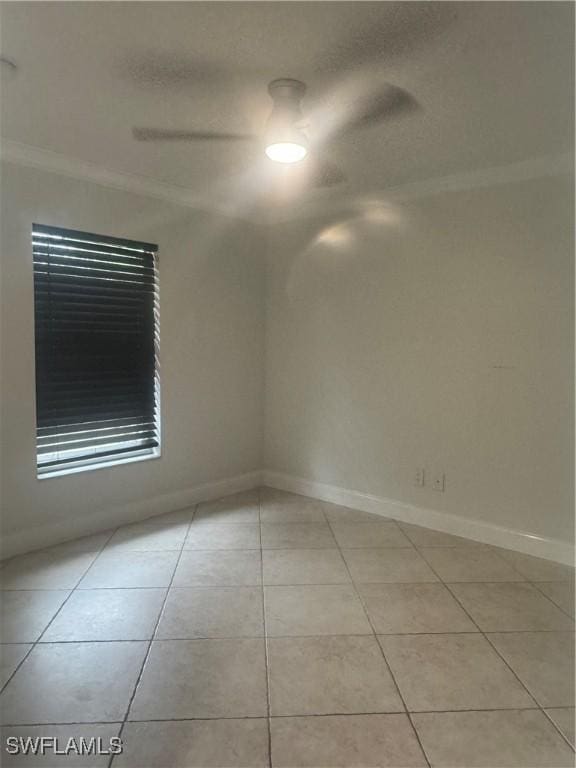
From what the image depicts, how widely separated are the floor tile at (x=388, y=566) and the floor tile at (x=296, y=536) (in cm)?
20

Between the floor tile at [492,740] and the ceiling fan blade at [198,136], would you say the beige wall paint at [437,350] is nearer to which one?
the ceiling fan blade at [198,136]

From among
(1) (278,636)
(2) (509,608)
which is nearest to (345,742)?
(1) (278,636)

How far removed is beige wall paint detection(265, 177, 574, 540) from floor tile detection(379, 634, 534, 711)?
1162 mm

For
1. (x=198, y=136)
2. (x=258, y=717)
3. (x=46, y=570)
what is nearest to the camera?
(x=258, y=717)

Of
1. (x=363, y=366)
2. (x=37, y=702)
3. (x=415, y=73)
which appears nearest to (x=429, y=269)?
(x=363, y=366)

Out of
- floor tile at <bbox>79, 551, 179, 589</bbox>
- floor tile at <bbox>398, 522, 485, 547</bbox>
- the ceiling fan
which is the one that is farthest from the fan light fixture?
floor tile at <bbox>398, 522, 485, 547</bbox>

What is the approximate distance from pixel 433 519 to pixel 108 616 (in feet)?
6.82

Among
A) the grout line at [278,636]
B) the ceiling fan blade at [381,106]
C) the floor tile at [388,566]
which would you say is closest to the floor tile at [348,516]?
the floor tile at [388,566]

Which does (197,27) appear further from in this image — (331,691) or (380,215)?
(331,691)

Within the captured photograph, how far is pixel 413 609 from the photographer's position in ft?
7.48

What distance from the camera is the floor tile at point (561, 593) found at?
2320 millimetres

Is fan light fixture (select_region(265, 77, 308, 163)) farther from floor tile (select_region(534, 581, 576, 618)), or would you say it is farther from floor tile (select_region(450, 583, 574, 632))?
floor tile (select_region(534, 581, 576, 618))

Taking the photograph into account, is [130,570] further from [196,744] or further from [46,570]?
[196,744]

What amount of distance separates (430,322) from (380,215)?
84 centimetres
